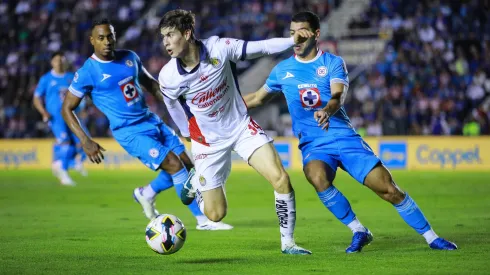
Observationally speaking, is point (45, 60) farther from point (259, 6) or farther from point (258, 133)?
point (258, 133)

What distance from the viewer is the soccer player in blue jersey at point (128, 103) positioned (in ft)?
35.3

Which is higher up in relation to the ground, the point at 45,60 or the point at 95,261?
the point at 95,261

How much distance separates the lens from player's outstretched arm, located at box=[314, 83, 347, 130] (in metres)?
7.49

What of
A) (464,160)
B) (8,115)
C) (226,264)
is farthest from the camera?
(8,115)

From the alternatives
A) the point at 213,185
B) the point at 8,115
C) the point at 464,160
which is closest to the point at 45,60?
the point at 8,115

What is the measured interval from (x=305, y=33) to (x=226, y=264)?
219 cm

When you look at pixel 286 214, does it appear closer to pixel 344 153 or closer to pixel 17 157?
pixel 344 153

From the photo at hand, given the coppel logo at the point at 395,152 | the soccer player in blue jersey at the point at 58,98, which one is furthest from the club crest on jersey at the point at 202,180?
the coppel logo at the point at 395,152

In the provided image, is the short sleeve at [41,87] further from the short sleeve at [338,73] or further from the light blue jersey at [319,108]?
the short sleeve at [338,73]

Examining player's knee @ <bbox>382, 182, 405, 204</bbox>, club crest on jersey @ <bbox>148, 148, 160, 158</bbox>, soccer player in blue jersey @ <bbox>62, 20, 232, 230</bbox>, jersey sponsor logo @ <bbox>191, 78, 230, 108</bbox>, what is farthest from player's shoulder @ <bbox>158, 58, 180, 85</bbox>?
club crest on jersey @ <bbox>148, 148, 160, 158</bbox>

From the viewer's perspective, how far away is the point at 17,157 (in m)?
27.2

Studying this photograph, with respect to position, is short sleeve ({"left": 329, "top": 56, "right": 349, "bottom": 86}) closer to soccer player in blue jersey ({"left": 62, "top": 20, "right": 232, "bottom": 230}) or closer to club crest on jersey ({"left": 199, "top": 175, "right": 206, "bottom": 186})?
club crest on jersey ({"left": 199, "top": 175, "right": 206, "bottom": 186})

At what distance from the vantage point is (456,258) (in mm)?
7555

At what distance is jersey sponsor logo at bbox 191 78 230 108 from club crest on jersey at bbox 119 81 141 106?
9.16ft
